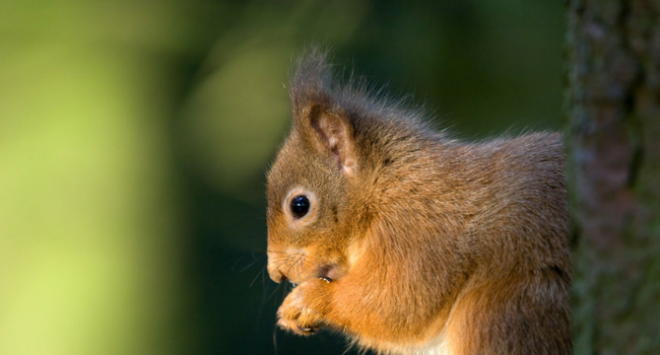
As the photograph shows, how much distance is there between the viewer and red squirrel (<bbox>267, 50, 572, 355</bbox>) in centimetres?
103

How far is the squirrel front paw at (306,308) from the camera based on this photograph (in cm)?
124

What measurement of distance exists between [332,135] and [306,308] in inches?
14.8

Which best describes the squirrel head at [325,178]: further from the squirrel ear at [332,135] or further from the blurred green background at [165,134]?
the blurred green background at [165,134]

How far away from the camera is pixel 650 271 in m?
0.41

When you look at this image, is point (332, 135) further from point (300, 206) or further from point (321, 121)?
point (300, 206)

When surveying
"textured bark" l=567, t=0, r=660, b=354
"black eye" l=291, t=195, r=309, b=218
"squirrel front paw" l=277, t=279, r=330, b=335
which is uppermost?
"textured bark" l=567, t=0, r=660, b=354

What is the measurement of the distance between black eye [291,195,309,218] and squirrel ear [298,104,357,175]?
0.35ft

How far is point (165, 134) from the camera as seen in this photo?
2502 millimetres

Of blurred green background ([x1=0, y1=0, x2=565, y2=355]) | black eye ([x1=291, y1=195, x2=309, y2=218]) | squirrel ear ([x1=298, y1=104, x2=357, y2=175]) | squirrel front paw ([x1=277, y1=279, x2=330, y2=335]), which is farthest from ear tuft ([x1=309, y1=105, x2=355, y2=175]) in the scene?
blurred green background ([x1=0, y1=0, x2=565, y2=355])

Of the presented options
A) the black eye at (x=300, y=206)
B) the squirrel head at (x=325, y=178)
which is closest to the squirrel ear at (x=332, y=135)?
the squirrel head at (x=325, y=178)

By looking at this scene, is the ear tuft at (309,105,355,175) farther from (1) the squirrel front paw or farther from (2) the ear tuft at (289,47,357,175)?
(1) the squirrel front paw

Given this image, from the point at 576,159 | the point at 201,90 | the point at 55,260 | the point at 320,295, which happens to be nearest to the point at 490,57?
the point at 201,90

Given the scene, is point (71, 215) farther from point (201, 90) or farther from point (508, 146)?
point (508, 146)

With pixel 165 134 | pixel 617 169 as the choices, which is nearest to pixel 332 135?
pixel 617 169
